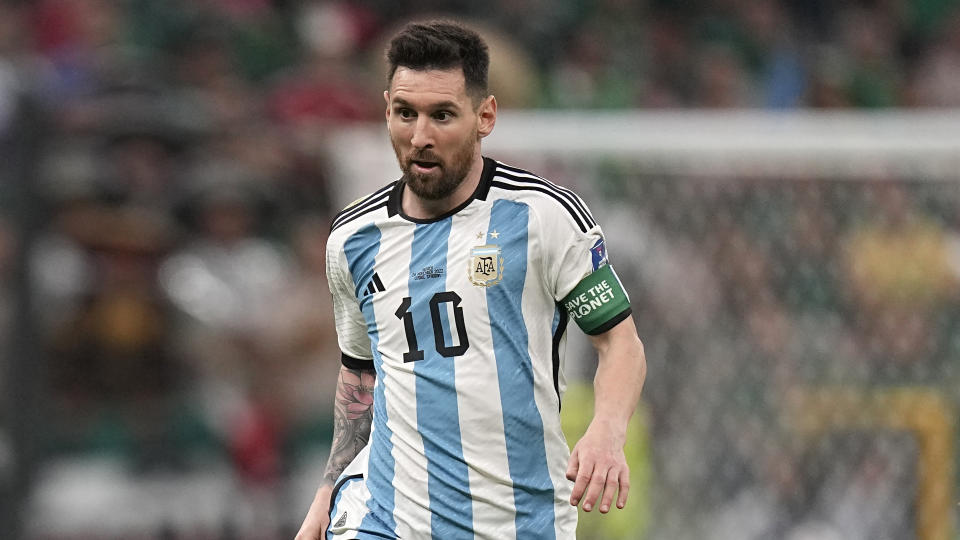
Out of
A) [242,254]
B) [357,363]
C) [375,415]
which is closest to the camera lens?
[375,415]

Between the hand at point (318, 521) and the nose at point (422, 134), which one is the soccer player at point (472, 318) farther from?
the hand at point (318, 521)

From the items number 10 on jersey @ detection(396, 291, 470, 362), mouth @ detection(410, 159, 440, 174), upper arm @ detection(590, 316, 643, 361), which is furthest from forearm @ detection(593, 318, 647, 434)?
mouth @ detection(410, 159, 440, 174)

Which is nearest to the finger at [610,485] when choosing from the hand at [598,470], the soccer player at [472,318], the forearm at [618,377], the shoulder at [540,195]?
the hand at [598,470]

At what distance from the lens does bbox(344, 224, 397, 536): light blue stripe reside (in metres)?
3.96

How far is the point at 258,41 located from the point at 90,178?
326 centimetres

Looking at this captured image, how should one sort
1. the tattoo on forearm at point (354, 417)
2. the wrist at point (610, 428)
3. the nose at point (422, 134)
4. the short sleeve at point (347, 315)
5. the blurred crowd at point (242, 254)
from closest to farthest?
the wrist at point (610, 428), the nose at point (422, 134), the short sleeve at point (347, 315), the tattoo on forearm at point (354, 417), the blurred crowd at point (242, 254)

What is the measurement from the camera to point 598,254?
3.85 m

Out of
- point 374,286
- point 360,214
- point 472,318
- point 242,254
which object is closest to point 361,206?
point 360,214

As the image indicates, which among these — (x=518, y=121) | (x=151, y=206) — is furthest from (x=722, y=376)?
(x=151, y=206)

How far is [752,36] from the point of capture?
40.1 feet

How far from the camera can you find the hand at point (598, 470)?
3465 millimetres

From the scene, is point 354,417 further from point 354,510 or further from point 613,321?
point 613,321

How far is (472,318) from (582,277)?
0.95 feet

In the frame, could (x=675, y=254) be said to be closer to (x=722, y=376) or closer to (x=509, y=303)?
(x=722, y=376)
